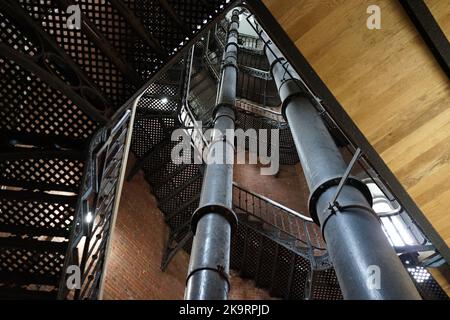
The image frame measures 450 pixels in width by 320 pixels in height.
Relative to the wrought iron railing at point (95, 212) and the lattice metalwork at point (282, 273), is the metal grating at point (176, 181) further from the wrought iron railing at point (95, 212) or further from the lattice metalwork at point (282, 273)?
the wrought iron railing at point (95, 212)

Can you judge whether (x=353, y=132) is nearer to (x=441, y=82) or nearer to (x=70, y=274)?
(x=441, y=82)

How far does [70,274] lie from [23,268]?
1174 mm

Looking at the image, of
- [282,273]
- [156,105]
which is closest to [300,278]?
[282,273]

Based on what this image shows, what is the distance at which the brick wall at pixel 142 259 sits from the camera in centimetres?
773

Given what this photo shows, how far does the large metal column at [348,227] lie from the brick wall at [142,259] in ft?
15.6

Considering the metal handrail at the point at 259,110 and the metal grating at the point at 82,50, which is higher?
the metal handrail at the point at 259,110

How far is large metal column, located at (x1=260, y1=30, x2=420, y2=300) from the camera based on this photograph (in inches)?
120

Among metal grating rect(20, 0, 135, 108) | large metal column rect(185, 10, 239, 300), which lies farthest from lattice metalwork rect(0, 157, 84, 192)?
large metal column rect(185, 10, 239, 300)

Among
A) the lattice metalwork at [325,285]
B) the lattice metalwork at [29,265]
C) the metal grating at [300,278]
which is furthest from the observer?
the metal grating at [300,278]

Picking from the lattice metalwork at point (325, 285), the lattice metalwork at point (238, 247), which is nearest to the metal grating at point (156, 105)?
the lattice metalwork at point (238, 247)

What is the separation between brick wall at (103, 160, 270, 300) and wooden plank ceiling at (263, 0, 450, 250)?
20.3 feet

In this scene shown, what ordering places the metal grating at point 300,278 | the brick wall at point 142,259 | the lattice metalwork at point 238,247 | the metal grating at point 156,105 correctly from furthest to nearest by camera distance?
the metal grating at point 156,105
the lattice metalwork at point 238,247
the metal grating at point 300,278
the brick wall at point 142,259

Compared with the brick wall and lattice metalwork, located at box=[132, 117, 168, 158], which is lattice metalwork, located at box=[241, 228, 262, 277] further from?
lattice metalwork, located at box=[132, 117, 168, 158]

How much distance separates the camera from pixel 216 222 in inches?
221
